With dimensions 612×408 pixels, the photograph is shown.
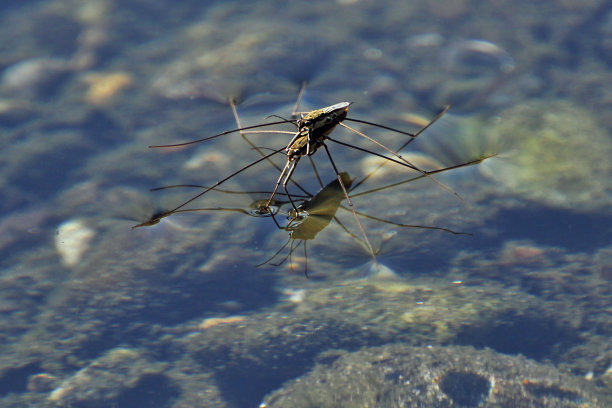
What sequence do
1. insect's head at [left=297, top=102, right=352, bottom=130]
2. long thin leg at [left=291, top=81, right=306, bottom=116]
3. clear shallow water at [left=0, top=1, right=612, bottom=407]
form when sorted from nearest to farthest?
insect's head at [left=297, top=102, right=352, bottom=130]
clear shallow water at [left=0, top=1, right=612, bottom=407]
long thin leg at [left=291, top=81, right=306, bottom=116]

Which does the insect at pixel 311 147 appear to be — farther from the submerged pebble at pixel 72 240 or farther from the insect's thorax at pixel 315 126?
the submerged pebble at pixel 72 240

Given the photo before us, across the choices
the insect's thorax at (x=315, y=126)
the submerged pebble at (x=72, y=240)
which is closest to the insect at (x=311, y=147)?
the insect's thorax at (x=315, y=126)

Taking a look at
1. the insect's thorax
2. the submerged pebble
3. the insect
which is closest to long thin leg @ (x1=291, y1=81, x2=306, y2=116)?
the insect

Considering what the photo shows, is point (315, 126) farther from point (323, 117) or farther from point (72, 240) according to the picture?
point (72, 240)

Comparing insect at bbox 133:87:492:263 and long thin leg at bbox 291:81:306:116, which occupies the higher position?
long thin leg at bbox 291:81:306:116

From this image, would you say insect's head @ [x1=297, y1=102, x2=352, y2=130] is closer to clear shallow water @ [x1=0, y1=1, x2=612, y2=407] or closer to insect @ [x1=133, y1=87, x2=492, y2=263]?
insect @ [x1=133, y1=87, x2=492, y2=263]

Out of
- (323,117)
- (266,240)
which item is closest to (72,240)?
(266,240)

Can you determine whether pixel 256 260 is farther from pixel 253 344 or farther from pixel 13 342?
pixel 13 342

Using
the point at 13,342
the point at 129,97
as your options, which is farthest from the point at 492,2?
the point at 13,342
